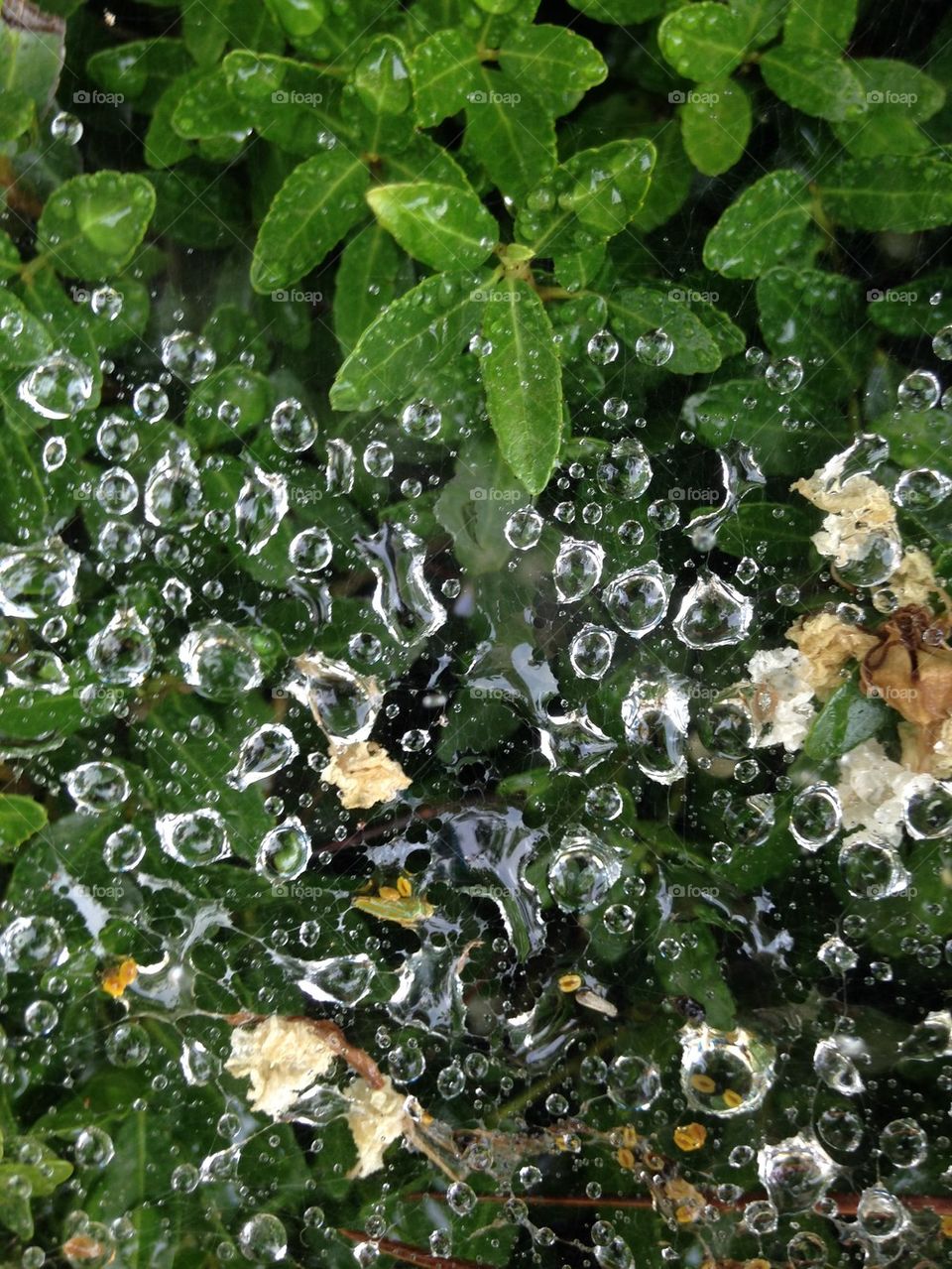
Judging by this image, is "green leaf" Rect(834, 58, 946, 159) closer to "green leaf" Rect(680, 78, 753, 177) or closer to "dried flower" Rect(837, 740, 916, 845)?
"green leaf" Rect(680, 78, 753, 177)

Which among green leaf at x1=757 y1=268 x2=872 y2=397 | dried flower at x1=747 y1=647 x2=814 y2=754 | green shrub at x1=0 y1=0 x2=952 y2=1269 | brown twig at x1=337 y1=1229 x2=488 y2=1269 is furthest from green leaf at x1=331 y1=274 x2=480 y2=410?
brown twig at x1=337 y1=1229 x2=488 y2=1269

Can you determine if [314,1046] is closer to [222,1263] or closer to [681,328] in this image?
[222,1263]

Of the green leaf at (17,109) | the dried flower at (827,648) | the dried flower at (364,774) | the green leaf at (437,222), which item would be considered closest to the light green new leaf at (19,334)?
the green leaf at (17,109)

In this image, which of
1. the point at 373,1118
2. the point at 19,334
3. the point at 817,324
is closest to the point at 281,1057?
the point at 373,1118

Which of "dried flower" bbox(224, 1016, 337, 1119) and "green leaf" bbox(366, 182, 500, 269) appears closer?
"green leaf" bbox(366, 182, 500, 269)

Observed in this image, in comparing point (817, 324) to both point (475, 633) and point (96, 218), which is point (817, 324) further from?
point (96, 218)
